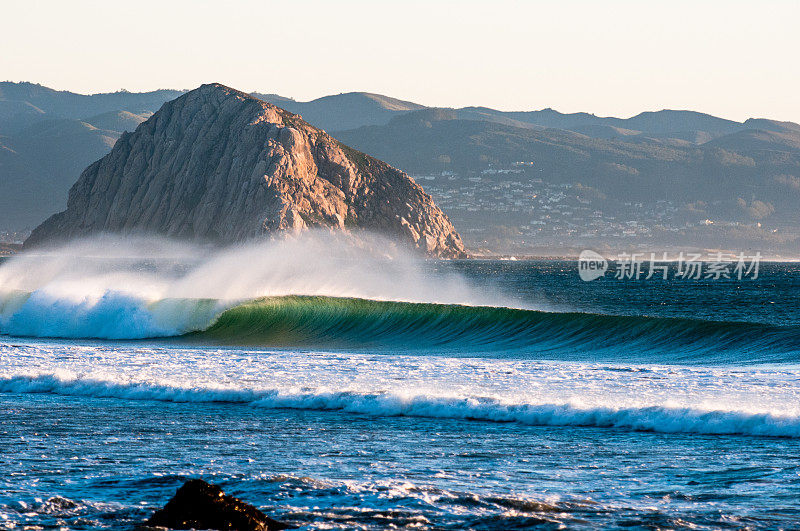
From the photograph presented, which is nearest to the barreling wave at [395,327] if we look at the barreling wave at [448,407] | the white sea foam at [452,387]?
the white sea foam at [452,387]

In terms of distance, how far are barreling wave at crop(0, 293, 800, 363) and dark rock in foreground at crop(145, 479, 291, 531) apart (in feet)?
60.0

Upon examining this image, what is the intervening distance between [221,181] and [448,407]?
16804 centimetres

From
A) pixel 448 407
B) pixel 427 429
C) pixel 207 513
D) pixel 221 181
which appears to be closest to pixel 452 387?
pixel 448 407

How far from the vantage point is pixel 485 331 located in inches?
1308

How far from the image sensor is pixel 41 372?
64.8 feet

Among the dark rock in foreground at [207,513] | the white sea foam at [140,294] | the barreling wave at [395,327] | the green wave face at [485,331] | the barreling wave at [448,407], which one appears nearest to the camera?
the dark rock in foreground at [207,513]

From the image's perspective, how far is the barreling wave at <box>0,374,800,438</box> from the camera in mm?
13516

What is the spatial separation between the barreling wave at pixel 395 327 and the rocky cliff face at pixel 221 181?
416 feet

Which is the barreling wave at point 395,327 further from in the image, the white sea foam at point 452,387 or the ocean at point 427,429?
the white sea foam at point 452,387

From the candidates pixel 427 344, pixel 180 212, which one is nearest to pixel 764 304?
pixel 427 344

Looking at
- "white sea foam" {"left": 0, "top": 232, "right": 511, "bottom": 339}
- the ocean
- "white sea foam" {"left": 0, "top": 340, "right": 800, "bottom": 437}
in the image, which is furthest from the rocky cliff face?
"white sea foam" {"left": 0, "top": 340, "right": 800, "bottom": 437}

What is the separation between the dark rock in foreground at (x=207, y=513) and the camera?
8281 millimetres

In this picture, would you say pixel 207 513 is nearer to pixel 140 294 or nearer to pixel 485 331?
pixel 485 331

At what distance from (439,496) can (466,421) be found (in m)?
5.10
